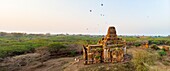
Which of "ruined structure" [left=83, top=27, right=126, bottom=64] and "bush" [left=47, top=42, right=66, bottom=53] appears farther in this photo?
"bush" [left=47, top=42, right=66, bottom=53]

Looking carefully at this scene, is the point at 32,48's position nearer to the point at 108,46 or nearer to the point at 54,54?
the point at 54,54

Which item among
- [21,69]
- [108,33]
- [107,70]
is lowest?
[21,69]

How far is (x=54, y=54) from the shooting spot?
1857 inches

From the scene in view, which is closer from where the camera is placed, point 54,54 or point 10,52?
point 10,52

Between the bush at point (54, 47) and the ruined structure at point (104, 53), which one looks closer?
the ruined structure at point (104, 53)

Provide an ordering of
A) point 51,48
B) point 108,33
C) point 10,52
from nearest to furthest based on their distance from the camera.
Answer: point 108,33 < point 10,52 < point 51,48

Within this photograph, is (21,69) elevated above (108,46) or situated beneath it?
situated beneath

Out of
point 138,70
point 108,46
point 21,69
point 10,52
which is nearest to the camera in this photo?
point 138,70

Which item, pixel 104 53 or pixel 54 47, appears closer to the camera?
pixel 104 53

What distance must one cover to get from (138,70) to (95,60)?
745 cm

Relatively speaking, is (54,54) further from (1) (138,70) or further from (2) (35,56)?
(1) (138,70)

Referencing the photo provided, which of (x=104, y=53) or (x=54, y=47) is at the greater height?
(x=104, y=53)

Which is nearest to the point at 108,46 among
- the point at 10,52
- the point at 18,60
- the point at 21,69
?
the point at 21,69

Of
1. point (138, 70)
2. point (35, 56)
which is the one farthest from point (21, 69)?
point (138, 70)
